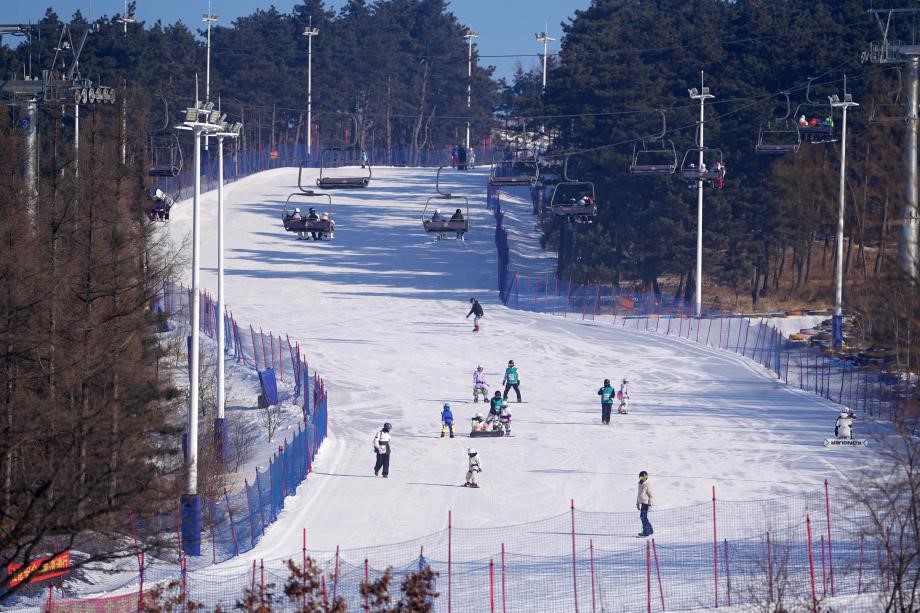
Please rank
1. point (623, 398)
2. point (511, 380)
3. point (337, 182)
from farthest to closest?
point (337, 182), point (511, 380), point (623, 398)

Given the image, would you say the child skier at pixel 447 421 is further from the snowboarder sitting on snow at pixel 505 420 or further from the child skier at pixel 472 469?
the child skier at pixel 472 469

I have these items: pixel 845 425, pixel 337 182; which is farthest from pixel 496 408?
pixel 337 182

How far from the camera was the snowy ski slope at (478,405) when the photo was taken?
28.8m

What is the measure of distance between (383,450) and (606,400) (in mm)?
7333

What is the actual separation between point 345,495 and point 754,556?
942 centimetres

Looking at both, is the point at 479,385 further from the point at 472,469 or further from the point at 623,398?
the point at 472,469

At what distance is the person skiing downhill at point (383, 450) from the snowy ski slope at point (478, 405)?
1.25 feet

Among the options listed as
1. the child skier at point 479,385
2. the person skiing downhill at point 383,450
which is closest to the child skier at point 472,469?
the person skiing downhill at point 383,450

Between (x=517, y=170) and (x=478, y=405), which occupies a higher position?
(x=517, y=170)

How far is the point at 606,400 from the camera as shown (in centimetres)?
3572

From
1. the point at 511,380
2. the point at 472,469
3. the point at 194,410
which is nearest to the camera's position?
the point at 194,410

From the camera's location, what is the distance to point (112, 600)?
20641 millimetres

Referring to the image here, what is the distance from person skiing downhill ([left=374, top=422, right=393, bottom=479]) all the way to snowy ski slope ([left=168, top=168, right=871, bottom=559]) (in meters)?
0.38

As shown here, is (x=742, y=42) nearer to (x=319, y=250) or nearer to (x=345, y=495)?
(x=319, y=250)
